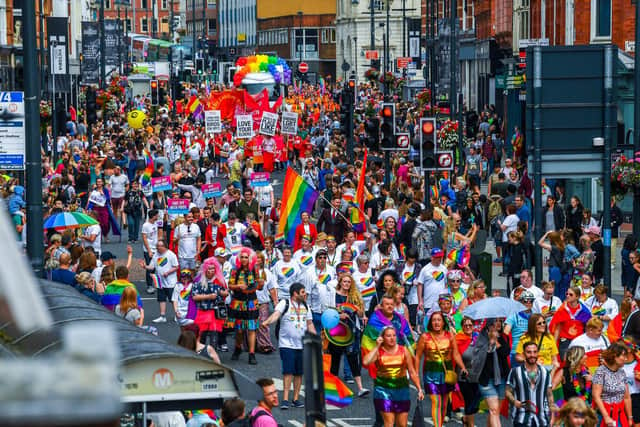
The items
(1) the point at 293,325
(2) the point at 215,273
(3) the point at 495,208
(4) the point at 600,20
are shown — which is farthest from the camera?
(4) the point at 600,20

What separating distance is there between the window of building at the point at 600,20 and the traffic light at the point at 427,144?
16351mm

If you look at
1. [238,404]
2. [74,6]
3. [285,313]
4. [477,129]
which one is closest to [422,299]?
[285,313]

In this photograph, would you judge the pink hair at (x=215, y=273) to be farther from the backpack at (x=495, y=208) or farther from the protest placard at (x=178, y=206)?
the backpack at (x=495, y=208)

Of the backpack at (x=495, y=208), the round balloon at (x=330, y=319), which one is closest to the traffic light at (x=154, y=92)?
the backpack at (x=495, y=208)

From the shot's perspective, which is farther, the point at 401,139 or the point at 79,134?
the point at 79,134

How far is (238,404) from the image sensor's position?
28.9ft

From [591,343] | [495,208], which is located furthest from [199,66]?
[591,343]

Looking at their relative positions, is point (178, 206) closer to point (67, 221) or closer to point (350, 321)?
point (67, 221)

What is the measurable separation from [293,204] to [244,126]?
62.6ft

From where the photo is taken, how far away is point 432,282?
1638 centimetres

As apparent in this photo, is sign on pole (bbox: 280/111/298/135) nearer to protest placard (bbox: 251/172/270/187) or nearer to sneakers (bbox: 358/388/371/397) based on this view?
protest placard (bbox: 251/172/270/187)

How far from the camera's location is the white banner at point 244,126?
3978 cm

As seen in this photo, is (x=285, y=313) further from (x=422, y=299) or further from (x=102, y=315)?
(x=102, y=315)

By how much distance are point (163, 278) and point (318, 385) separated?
13.3m
